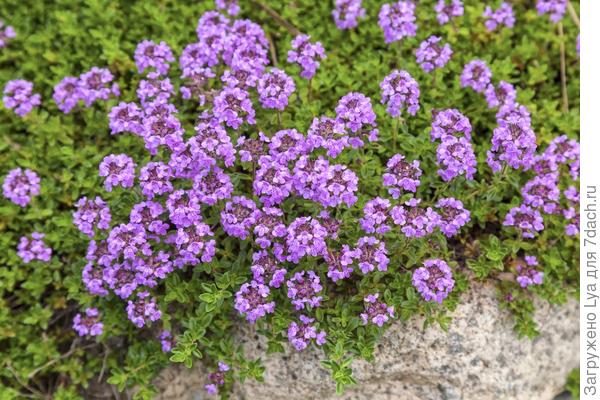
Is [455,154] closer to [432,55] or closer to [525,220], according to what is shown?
[525,220]

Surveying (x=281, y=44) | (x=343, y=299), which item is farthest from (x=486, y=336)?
(x=281, y=44)

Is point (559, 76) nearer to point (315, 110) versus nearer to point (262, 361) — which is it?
point (315, 110)

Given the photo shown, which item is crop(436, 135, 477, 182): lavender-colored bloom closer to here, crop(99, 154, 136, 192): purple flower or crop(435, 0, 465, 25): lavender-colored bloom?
crop(435, 0, 465, 25): lavender-colored bloom

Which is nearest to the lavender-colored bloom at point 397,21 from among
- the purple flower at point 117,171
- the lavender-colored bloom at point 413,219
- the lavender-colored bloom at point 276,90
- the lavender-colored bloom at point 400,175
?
the lavender-colored bloom at point 276,90

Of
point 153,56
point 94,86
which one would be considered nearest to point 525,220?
point 153,56

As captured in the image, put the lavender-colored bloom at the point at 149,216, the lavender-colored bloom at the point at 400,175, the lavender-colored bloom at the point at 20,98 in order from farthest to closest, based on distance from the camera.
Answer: the lavender-colored bloom at the point at 20,98 < the lavender-colored bloom at the point at 149,216 < the lavender-colored bloom at the point at 400,175

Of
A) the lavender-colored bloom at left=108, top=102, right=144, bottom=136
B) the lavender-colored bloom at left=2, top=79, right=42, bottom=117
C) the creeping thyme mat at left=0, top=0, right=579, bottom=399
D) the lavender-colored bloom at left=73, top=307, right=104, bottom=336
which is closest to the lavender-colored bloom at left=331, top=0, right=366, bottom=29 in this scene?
the creeping thyme mat at left=0, top=0, right=579, bottom=399

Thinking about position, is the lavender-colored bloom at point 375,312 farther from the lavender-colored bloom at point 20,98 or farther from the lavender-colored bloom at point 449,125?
the lavender-colored bloom at point 20,98
